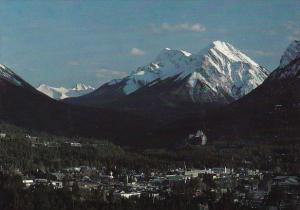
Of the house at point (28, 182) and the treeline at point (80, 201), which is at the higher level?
the house at point (28, 182)

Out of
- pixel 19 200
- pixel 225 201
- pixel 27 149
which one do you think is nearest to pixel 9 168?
pixel 27 149

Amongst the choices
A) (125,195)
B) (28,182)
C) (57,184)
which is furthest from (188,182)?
(28,182)

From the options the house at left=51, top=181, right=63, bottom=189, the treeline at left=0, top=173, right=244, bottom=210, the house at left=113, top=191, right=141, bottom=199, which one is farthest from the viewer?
the house at left=51, top=181, right=63, bottom=189

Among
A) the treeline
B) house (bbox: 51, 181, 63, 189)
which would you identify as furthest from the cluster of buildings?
the treeline

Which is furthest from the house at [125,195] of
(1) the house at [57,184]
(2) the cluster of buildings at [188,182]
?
(1) the house at [57,184]

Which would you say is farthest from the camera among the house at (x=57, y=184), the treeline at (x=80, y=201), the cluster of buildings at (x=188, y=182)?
the house at (x=57, y=184)

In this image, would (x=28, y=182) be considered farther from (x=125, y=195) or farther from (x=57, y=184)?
(x=125, y=195)

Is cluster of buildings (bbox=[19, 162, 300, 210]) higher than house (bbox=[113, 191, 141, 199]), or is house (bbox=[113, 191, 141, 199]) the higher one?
cluster of buildings (bbox=[19, 162, 300, 210])

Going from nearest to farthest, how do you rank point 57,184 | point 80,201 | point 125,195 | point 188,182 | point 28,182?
point 80,201 → point 125,195 → point 57,184 → point 28,182 → point 188,182

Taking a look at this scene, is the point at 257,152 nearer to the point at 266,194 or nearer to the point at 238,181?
the point at 238,181

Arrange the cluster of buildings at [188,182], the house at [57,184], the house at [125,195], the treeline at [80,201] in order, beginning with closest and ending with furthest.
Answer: the treeline at [80,201], the house at [125,195], the cluster of buildings at [188,182], the house at [57,184]

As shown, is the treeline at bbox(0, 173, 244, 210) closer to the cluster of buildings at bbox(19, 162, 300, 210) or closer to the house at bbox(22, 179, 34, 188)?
the cluster of buildings at bbox(19, 162, 300, 210)

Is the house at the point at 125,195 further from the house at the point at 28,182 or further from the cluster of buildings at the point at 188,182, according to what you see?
the house at the point at 28,182
